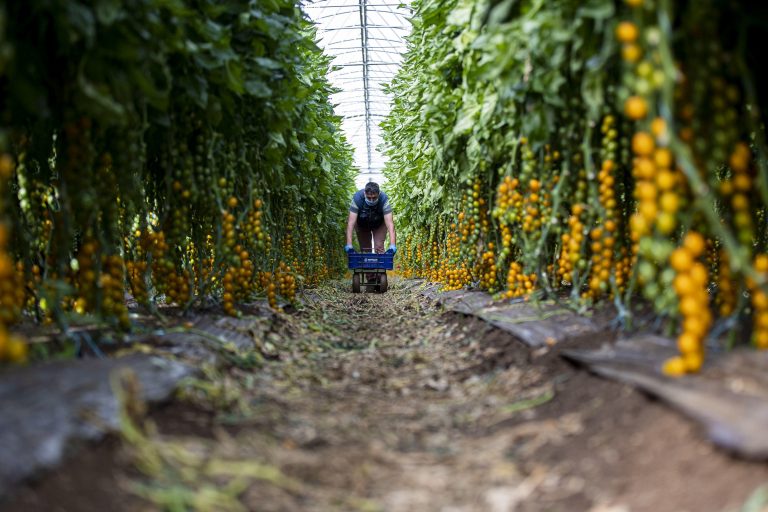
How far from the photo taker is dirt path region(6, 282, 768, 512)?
4.59ft

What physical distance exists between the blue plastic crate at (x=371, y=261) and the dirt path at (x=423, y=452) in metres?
6.42

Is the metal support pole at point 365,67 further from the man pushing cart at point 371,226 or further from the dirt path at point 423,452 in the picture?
the dirt path at point 423,452

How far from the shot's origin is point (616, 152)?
293 centimetres

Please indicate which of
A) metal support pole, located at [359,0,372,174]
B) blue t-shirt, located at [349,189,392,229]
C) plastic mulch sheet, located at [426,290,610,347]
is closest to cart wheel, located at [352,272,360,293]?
blue t-shirt, located at [349,189,392,229]

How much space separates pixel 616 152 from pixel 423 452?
188 cm

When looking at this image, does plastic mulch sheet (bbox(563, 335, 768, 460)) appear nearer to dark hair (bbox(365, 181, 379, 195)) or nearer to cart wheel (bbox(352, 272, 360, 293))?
dark hair (bbox(365, 181, 379, 195))

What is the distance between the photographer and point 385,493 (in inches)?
63.7

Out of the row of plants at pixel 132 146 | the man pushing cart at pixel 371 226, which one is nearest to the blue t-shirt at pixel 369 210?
the man pushing cart at pixel 371 226

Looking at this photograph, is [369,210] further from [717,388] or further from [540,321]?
[717,388]

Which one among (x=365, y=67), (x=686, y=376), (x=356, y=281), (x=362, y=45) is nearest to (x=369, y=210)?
(x=356, y=281)

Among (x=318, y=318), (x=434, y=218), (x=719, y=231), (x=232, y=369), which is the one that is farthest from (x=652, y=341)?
(x=434, y=218)

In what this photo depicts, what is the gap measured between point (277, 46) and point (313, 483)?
9.88ft

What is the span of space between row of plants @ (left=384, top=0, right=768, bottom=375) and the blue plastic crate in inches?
149

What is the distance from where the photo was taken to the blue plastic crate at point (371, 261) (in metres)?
9.36
